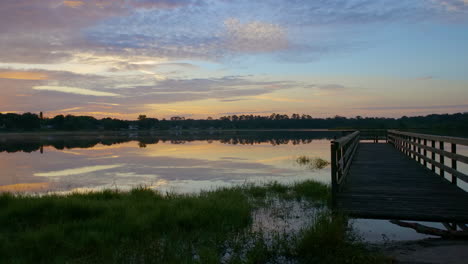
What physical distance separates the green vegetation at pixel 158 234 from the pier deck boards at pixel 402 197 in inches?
27.5

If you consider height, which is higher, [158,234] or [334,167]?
[334,167]

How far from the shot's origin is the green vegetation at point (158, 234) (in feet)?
17.2

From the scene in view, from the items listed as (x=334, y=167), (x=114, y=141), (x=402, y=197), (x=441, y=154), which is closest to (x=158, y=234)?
(x=334, y=167)

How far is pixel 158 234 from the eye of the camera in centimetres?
666

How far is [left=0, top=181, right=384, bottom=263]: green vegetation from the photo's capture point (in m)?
5.25

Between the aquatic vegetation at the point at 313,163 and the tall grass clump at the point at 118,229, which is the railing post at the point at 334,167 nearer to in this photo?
the tall grass clump at the point at 118,229

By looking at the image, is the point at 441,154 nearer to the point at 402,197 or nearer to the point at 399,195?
the point at 399,195

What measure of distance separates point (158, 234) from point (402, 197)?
5.36 m

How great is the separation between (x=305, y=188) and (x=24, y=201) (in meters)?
→ 8.44

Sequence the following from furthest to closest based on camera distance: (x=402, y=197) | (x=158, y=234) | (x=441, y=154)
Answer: (x=441, y=154)
(x=402, y=197)
(x=158, y=234)

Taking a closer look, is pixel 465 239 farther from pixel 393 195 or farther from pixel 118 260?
pixel 118 260

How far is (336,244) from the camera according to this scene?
520 cm

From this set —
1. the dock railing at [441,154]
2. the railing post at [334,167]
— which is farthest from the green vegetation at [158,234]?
the dock railing at [441,154]

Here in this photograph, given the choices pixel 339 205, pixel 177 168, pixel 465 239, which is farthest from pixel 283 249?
pixel 177 168
